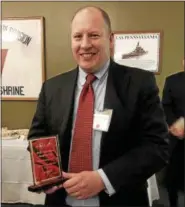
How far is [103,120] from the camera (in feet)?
2.77

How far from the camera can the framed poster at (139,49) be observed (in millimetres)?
2379

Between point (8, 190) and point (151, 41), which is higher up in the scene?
point (151, 41)

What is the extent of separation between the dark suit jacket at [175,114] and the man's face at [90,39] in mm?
805

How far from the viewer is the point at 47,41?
2.41m

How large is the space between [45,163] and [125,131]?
25 cm

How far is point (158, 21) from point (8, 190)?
1723 millimetres

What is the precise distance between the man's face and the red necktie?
0.30 feet

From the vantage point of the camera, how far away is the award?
758 millimetres

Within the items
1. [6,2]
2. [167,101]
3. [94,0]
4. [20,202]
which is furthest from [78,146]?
[6,2]

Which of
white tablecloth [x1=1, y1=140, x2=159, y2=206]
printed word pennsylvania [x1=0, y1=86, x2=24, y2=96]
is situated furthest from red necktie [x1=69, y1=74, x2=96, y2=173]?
printed word pennsylvania [x1=0, y1=86, x2=24, y2=96]

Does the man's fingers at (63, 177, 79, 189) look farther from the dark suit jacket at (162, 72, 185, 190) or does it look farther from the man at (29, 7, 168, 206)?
the dark suit jacket at (162, 72, 185, 190)

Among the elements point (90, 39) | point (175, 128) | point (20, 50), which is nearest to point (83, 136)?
point (90, 39)

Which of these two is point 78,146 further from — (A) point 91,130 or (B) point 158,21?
(B) point 158,21

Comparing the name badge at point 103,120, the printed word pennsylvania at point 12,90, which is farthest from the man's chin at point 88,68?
the printed word pennsylvania at point 12,90
